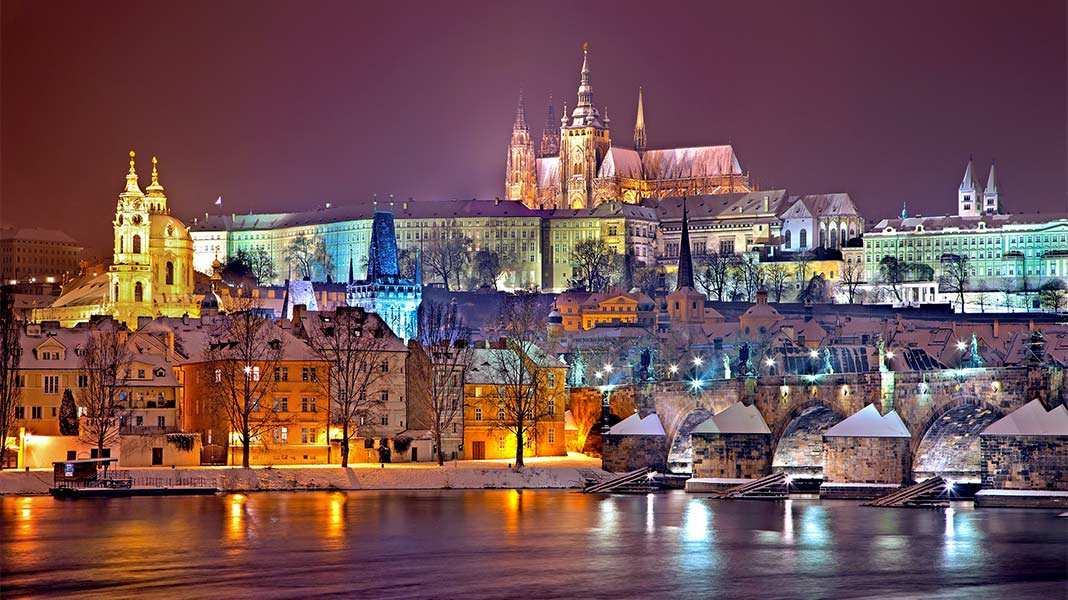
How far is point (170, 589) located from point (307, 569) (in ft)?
16.6

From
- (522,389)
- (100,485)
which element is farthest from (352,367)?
(100,485)

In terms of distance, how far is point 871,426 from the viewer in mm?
70500

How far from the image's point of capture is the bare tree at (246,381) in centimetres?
8106

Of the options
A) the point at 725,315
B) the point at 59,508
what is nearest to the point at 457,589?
the point at 59,508

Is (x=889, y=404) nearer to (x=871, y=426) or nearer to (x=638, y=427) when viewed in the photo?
(x=871, y=426)

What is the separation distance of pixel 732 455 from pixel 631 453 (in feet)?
21.2

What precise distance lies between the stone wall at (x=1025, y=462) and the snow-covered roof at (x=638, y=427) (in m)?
19.2

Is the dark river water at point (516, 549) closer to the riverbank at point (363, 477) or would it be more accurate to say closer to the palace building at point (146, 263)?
the riverbank at point (363, 477)

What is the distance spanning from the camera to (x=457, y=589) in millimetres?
50812

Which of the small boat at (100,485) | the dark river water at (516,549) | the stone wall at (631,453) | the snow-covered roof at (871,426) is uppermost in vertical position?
the snow-covered roof at (871,426)

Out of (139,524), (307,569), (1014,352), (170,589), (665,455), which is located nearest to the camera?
(170,589)

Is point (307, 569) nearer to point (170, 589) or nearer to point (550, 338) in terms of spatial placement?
point (170, 589)

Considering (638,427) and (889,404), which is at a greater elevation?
(889,404)

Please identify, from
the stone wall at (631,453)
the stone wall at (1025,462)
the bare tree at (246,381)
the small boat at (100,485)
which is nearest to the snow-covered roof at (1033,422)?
the stone wall at (1025,462)
